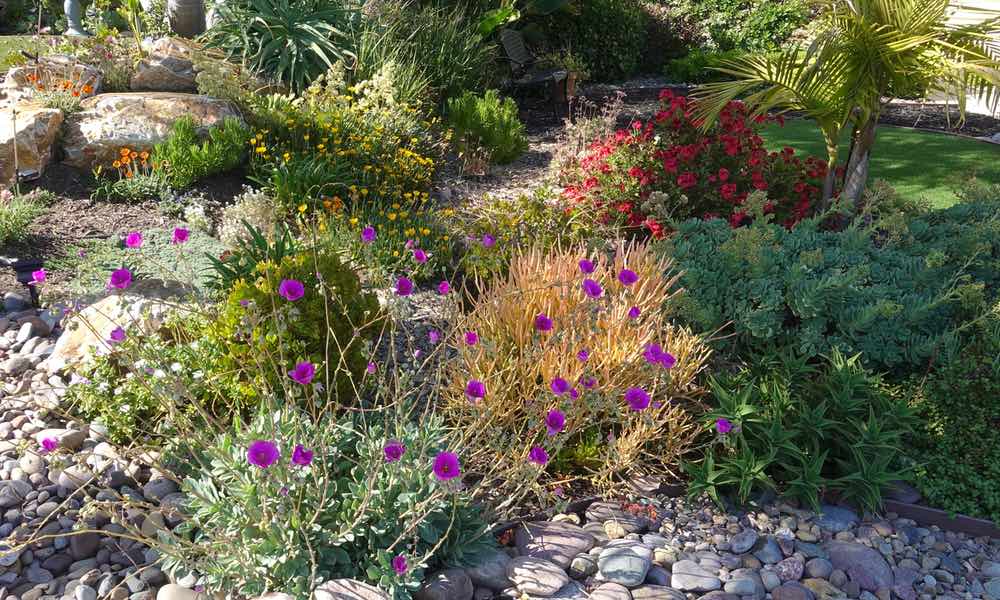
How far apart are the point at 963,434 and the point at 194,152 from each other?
5.19 metres

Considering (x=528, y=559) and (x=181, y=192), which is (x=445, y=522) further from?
(x=181, y=192)

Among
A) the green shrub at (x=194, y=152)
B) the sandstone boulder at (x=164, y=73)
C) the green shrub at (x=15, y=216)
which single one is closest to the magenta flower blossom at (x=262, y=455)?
the green shrub at (x=15, y=216)

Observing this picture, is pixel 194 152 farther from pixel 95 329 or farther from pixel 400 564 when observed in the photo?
pixel 400 564

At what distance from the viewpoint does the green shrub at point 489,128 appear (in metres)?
8.00

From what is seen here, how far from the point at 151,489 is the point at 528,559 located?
4.94 ft

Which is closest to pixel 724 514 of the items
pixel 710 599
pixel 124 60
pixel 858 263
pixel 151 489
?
pixel 710 599

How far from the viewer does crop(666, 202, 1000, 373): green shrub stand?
367cm

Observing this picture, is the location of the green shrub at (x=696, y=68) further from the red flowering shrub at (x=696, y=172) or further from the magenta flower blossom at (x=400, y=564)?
the magenta flower blossom at (x=400, y=564)

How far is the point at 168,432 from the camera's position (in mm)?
3178

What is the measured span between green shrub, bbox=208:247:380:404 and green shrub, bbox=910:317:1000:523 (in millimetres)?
2518

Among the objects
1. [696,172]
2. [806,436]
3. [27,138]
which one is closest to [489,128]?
[696,172]

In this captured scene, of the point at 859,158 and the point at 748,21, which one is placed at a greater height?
the point at 748,21

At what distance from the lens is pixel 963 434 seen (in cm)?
343

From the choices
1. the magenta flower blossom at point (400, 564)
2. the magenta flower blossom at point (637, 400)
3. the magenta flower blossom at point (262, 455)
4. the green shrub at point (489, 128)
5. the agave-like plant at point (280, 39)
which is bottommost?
the magenta flower blossom at point (400, 564)
